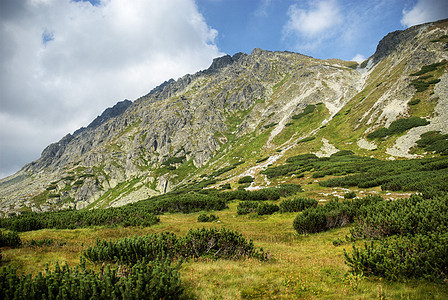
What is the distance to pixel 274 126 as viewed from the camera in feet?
396

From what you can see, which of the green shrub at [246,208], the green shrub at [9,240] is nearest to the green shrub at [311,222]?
the green shrub at [246,208]

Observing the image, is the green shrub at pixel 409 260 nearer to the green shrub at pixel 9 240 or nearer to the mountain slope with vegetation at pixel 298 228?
the mountain slope with vegetation at pixel 298 228

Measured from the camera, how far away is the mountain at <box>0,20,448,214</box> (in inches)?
2336

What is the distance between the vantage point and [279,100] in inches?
5728

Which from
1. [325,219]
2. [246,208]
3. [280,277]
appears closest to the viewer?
[280,277]

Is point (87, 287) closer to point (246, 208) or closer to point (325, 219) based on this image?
point (325, 219)

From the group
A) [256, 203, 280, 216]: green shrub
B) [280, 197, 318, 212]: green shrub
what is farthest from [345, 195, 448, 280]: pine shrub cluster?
[256, 203, 280, 216]: green shrub

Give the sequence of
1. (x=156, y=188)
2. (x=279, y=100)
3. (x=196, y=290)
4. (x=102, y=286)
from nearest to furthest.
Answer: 1. (x=102, y=286)
2. (x=196, y=290)
3. (x=156, y=188)
4. (x=279, y=100)

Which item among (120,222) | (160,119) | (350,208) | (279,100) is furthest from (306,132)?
(160,119)

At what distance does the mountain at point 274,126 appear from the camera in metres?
59.3

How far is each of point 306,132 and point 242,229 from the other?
86.3 meters

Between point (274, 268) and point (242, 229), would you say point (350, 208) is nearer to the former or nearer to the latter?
point (242, 229)

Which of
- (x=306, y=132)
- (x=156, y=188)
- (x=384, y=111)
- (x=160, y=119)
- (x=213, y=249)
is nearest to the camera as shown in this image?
(x=213, y=249)

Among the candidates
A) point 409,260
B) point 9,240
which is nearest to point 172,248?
point 409,260
